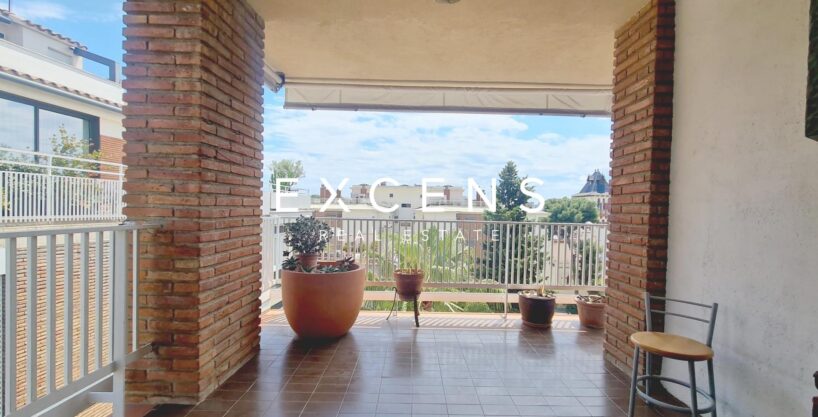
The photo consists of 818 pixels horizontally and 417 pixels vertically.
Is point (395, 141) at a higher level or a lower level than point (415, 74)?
higher

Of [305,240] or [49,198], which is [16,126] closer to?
[49,198]

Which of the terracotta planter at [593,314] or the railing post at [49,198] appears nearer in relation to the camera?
the terracotta planter at [593,314]

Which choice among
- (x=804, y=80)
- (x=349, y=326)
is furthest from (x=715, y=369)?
(x=349, y=326)

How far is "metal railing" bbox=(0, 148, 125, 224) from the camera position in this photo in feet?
20.5

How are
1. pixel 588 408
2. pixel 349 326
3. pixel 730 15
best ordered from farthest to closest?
pixel 349 326 → pixel 588 408 → pixel 730 15

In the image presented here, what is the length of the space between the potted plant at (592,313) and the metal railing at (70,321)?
4049 mm

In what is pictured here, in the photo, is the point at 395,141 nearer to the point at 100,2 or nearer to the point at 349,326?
the point at 100,2

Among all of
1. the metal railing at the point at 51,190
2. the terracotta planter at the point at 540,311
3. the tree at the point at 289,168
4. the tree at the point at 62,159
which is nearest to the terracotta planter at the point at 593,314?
the terracotta planter at the point at 540,311

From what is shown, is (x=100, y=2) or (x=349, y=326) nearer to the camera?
(x=349, y=326)

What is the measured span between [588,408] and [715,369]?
0.76 meters

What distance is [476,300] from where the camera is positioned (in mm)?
4938

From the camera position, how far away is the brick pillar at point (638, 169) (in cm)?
261

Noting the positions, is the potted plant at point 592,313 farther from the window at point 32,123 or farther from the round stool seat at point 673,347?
the window at point 32,123

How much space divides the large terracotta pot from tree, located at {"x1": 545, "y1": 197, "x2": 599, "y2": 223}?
308 inches
